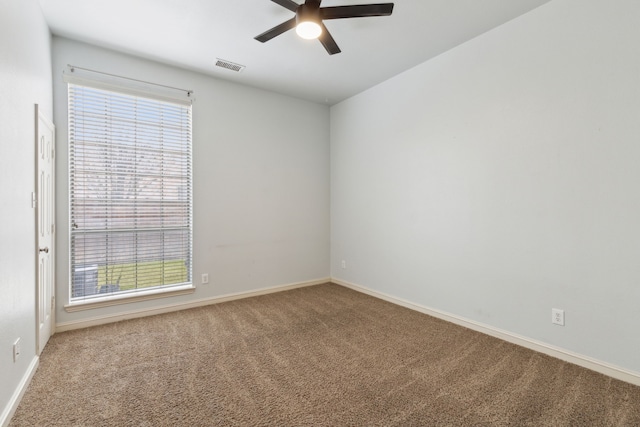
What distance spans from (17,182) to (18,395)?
1340mm

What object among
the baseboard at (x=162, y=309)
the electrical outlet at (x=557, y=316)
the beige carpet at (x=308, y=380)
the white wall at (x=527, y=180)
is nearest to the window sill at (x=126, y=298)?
the baseboard at (x=162, y=309)

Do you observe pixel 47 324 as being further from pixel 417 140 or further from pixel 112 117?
pixel 417 140

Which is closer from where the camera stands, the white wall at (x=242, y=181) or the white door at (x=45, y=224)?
the white door at (x=45, y=224)

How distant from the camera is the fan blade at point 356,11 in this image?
2102 mm

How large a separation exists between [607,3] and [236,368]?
3897 millimetres

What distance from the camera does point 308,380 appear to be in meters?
2.12

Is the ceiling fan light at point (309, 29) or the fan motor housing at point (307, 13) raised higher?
the fan motor housing at point (307, 13)

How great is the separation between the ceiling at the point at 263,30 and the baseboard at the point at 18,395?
2900 mm

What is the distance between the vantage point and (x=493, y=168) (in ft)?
9.43

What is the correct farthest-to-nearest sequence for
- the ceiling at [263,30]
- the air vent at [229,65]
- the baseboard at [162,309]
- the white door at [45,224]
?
the air vent at [229,65], the baseboard at [162,309], the ceiling at [263,30], the white door at [45,224]

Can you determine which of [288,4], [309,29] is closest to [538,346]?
[309,29]

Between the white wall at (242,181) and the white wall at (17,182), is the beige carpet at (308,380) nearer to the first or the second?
the white wall at (17,182)

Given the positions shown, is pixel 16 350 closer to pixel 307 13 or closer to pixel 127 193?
pixel 127 193

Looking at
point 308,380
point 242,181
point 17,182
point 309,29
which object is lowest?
point 308,380
